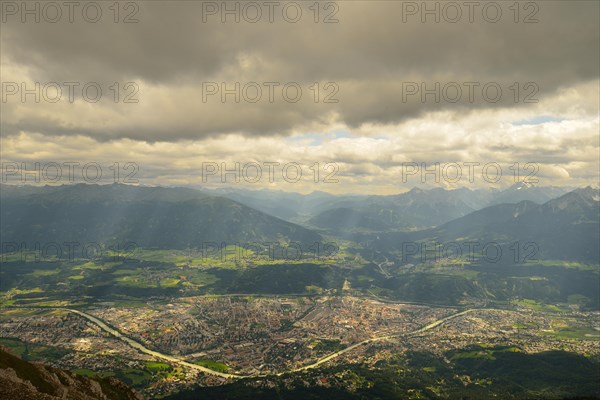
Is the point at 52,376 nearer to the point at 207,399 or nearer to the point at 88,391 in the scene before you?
the point at 88,391

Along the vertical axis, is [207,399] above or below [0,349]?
below

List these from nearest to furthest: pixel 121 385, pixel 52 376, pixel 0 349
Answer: pixel 52 376
pixel 0 349
pixel 121 385

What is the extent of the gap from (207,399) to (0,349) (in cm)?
11394

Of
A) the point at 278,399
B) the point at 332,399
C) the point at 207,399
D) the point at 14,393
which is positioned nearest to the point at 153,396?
the point at 207,399

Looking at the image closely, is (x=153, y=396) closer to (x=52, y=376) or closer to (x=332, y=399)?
(x=332, y=399)

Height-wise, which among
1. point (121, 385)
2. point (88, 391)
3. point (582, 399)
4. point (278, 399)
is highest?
point (88, 391)

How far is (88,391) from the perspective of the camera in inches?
4245

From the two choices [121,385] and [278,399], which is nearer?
[121,385]

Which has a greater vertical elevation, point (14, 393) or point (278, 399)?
point (14, 393)

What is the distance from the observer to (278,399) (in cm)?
19988

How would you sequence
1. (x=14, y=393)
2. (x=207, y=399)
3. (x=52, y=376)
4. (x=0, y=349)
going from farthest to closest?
(x=207, y=399) → (x=0, y=349) → (x=52, y=376) → (x=14, y=393)

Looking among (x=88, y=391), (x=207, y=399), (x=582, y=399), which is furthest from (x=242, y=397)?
(x=582, y=399)

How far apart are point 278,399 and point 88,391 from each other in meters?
119

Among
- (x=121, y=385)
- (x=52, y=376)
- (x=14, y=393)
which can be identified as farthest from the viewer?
(x=121, y=385)
